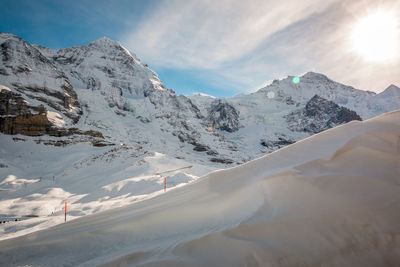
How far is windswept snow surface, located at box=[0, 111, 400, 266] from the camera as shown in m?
1.39

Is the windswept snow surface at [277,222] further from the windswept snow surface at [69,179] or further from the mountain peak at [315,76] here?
the mountain peak at [315,76]

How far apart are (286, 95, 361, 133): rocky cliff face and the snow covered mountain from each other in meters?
0.50

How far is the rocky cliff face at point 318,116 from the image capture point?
90438mm

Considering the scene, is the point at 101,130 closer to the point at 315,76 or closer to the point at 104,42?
the point at 104,42

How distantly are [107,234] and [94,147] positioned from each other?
27.3 meters

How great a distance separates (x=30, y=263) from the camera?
184cm

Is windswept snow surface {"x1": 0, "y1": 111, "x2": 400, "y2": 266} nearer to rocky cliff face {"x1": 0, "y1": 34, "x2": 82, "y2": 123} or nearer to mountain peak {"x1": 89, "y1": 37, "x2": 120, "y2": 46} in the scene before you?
rocky cliff face {"x1": 0, "y1": 34, "x2": 82, "y2": 123}

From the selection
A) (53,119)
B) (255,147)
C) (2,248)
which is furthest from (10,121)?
(255,147)

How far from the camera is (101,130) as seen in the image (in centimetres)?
3884

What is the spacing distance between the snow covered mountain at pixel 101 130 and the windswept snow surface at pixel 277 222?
7.32 m

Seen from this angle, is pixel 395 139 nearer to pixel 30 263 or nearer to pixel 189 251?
pixel 189 251

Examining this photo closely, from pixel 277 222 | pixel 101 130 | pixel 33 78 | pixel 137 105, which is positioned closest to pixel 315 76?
pixel 137 105

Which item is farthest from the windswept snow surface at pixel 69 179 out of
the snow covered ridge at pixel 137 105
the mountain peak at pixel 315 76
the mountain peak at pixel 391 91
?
the mountain peak at pixel 391 91

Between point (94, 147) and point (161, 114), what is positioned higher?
point (161, 114)
